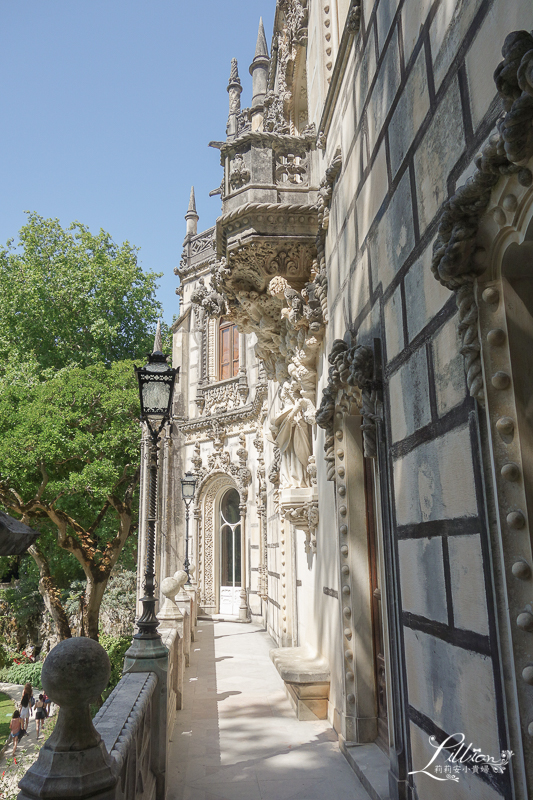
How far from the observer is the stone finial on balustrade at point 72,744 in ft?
6.57

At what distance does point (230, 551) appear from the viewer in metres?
18.8

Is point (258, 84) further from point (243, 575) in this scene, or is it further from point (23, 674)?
point (23, 674)

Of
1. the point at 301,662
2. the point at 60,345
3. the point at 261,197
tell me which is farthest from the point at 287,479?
the point at 60,345

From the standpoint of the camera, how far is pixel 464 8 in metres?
2.67

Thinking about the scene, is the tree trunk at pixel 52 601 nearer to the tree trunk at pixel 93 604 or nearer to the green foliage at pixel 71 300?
the tree trunk at pixel 93 604

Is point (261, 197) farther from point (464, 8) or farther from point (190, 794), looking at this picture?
point (190, 794)

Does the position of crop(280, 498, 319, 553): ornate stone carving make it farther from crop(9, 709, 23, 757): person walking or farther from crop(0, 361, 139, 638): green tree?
crop(0, 361, 139, 638): green tree

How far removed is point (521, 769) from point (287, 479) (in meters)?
6.85

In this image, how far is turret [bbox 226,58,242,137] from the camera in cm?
2150

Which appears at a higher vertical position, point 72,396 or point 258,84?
point 258,84

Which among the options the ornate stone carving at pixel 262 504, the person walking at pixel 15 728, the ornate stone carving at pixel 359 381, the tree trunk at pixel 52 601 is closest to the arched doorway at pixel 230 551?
the ornate stone carving at pixel 262 504

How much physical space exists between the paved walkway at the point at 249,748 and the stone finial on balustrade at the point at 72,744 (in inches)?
115

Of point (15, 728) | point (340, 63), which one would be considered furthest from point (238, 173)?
point (15, 728)

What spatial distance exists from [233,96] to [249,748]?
21.8 meters
